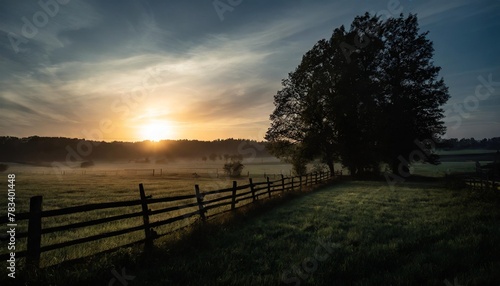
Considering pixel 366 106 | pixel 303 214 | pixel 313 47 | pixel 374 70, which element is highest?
pixel 313 47

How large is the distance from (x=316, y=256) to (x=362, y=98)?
3231 centimetres

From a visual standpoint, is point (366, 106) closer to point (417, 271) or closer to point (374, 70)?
point (374, 70)

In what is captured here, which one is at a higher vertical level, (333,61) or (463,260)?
(333,61)

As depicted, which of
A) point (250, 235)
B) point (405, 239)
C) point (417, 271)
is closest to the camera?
point (417, 271)

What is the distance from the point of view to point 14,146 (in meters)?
154

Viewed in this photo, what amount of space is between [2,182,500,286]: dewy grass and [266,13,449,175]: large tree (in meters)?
25.4

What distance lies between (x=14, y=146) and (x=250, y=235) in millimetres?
191967

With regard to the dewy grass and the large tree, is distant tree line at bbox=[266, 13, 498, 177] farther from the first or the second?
the dewy grass

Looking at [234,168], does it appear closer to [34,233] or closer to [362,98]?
[362,98]

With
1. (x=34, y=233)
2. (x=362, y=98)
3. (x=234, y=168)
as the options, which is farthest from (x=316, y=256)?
(x=234, y=168)

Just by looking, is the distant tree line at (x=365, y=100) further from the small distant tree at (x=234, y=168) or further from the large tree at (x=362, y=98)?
the small distant tree at (x=234, y=168)

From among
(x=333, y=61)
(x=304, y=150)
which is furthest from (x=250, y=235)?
(x=333, y=61)

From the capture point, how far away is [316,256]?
7.05 metres

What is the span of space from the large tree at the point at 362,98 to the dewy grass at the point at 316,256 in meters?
25.4
